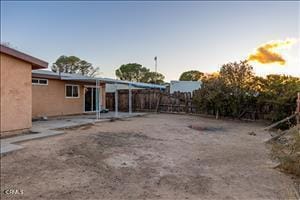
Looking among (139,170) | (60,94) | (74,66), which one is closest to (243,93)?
(60,94)

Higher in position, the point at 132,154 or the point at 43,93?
the point at 43,93

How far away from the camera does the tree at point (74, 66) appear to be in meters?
44.3

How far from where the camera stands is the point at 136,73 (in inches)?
2019

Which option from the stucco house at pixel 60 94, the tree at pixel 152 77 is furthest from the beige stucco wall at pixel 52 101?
the tree at pixel 152 77

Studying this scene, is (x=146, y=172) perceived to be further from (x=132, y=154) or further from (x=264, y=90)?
(x=264, y=90)

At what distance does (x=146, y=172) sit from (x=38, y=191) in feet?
7.76

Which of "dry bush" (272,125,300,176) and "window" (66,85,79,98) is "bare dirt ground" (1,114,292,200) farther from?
"window" (66,85,79,98)

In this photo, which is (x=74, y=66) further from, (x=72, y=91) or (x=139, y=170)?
(x=139, y=170)

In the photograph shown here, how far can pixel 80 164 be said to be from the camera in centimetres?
655

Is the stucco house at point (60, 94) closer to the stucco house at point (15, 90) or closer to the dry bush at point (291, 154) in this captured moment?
the stucco house at point (15, 90)

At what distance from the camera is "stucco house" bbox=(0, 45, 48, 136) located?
962cm

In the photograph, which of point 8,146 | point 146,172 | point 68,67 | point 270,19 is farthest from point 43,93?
point 68,67

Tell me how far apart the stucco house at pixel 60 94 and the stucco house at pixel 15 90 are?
4.53m

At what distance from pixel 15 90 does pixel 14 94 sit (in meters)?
0.17
